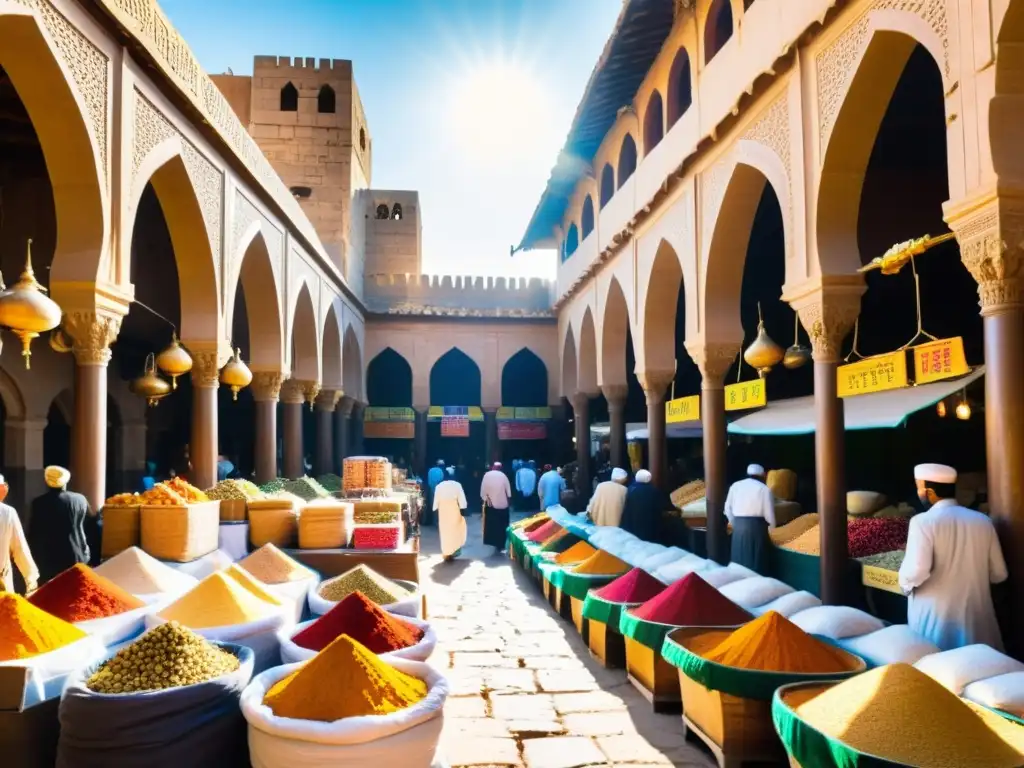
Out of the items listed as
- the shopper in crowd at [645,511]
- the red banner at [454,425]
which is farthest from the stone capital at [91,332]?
the red banner at [454,425]

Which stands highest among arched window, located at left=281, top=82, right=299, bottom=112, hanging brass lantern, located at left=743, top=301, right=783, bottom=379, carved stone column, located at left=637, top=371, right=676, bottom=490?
arched window, located at left=281, top=82, right=299, bottom=112

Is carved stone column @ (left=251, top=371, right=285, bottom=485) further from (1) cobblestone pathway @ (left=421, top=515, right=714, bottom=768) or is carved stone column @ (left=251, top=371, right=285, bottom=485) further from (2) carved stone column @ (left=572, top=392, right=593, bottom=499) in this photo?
(2) carved stone column @ (left=572, top=392, right=593, bottom=499)

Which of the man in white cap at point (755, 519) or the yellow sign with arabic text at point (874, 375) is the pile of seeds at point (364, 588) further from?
the man in white cap at point (755, 519)

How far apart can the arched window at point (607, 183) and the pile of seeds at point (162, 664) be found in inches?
482

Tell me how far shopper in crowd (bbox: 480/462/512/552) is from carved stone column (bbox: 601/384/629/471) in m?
2.38

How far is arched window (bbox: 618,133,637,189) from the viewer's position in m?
13.5

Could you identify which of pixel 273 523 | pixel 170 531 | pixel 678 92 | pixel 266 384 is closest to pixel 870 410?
pixel 678 92

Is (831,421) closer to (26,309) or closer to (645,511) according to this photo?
(645,511)

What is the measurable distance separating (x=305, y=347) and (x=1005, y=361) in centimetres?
1242

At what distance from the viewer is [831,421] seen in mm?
6812

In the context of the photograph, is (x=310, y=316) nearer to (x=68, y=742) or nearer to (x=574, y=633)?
(x=574, y=633)

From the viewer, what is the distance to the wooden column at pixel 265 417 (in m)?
12.2

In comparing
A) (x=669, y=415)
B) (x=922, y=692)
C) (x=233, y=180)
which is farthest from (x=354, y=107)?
(x=922, y=692)

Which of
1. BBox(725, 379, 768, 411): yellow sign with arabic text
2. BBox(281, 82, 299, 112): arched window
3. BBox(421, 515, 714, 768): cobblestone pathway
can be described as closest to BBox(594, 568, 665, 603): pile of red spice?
BBox(421, 515, 714, 768): cobblestone pathway
